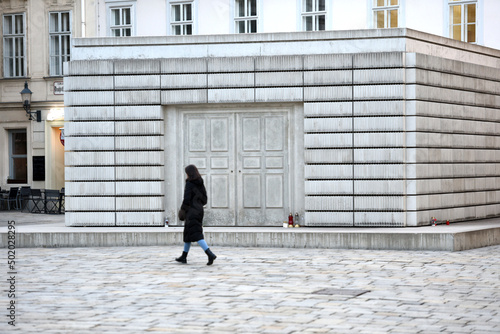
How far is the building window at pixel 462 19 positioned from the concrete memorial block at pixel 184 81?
34.2 ft

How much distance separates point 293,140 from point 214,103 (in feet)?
6.33

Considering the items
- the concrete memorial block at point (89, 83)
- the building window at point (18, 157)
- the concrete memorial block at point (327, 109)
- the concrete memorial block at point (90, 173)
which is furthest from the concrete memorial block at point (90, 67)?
the building window at point (18, 157)

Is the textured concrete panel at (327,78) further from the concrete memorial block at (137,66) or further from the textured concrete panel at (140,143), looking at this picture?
the textured concrete panel at (140,143)

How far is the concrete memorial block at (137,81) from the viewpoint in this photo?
1923 centimetres

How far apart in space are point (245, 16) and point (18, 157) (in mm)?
11417

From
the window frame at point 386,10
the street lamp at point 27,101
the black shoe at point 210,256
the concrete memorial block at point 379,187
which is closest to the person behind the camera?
the black shoe at point 210,256

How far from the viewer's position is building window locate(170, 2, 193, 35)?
1185 inches

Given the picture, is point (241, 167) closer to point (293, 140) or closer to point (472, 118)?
point (293, 140)

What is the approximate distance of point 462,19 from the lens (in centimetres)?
2641

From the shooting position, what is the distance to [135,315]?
→ 9.40 m

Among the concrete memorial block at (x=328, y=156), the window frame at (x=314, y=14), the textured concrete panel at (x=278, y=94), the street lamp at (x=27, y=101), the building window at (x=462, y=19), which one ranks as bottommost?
the concrete memorial block at (x=328, y=156)

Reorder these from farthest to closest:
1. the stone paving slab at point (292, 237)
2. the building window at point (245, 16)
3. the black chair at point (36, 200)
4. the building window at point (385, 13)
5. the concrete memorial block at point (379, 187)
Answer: the black chair at point (36, 200)
the building window at point (245, 16)
the building window at point (385, 13)
the concrete memorial block at point (379, 187)
the stone paving slab at point (292, 237)

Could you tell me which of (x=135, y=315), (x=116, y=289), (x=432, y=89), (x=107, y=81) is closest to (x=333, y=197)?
(x=432, y=89)

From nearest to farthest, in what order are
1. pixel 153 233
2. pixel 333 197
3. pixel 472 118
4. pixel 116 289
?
pixel 116 289, pixel 153 233, pixel 333 197, pixel 472 118
